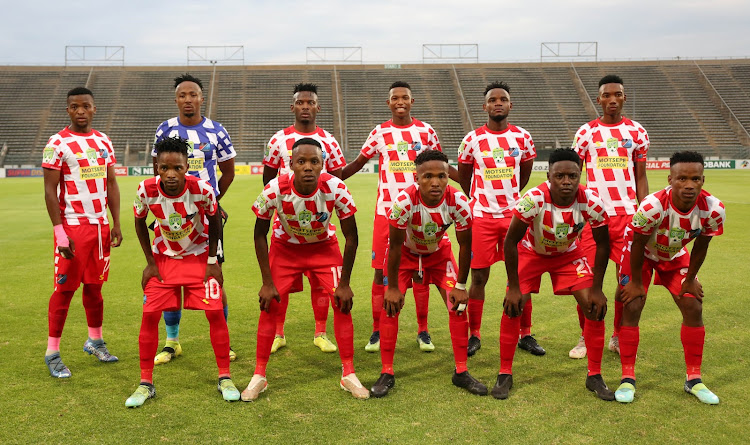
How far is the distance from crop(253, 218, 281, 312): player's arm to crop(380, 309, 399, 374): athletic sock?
35.7 inches

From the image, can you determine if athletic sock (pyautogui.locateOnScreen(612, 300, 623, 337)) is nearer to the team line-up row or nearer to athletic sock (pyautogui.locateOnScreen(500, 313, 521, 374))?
the team line-up row

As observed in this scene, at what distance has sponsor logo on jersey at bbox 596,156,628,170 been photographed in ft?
19.5

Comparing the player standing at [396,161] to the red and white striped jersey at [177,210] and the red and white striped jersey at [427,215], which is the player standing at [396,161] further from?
the red and white striped jersey at [177,210]

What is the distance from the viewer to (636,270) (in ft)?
15.9

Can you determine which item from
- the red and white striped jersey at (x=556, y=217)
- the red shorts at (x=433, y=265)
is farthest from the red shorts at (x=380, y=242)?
the red and white striped jersey at (x=556, y=217)

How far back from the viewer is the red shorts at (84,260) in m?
5.45

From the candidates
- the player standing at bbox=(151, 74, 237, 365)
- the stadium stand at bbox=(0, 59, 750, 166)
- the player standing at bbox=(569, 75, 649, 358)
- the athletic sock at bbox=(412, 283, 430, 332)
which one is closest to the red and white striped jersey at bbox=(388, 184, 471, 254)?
the athletic sock at bbox=(412, 283, 430, 332)

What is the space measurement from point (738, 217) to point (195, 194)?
14.9 meters

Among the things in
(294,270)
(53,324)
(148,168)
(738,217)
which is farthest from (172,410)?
(148,168)

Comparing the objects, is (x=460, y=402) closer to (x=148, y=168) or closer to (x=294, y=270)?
(x=294, y=270)

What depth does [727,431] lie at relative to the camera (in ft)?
13.3

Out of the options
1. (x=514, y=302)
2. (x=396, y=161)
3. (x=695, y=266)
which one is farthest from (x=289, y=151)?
(x=695, y=266)

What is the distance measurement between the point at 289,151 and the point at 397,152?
1.09 meters

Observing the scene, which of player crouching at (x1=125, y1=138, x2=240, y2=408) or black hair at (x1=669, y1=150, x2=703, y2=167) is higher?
black hair at (x1=669, y1=150, x2=703, y2=167)
